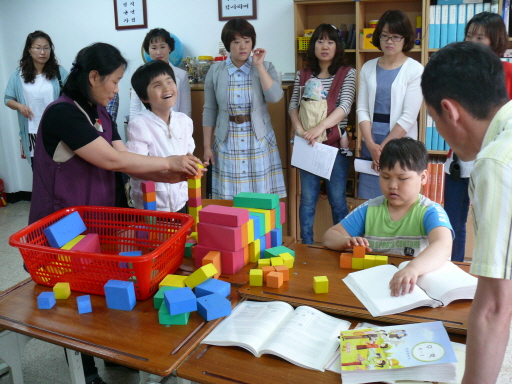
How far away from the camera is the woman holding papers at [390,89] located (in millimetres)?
2824

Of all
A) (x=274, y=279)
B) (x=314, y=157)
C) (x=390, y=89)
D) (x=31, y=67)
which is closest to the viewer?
(x=274, y=279)

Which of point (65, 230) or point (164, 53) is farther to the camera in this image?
point (164, 53)

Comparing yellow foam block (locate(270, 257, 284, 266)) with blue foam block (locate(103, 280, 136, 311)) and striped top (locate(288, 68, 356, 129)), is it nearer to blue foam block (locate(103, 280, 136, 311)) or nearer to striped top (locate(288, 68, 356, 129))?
blue foam block (locate(103, 280, 136, 311))

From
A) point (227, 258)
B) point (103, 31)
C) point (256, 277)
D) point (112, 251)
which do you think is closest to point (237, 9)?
point (103, 31)

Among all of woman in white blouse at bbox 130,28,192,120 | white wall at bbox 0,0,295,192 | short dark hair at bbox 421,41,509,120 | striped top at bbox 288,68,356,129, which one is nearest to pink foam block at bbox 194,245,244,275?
short dark hair at bbox 421,41,509,120

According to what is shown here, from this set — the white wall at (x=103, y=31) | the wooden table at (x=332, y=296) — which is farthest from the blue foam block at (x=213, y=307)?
the white wall at (x=103, y=31)

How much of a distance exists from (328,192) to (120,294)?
7.07 feet

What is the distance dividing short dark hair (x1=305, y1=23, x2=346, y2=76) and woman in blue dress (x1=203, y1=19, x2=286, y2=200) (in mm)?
263

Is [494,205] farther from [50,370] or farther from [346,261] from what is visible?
[50,370]

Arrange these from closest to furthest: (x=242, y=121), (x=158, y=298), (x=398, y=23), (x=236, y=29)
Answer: (x=158, y=298)
(x=398, y=23)
(x=236, y=29)
(x=242, y=121)

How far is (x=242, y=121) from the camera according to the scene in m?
3.29

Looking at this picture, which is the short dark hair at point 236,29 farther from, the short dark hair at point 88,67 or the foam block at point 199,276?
the foam block at point 199,276

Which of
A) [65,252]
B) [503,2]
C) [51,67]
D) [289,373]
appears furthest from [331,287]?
[51,67]

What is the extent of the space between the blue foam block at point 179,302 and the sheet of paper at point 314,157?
6.43 ft
